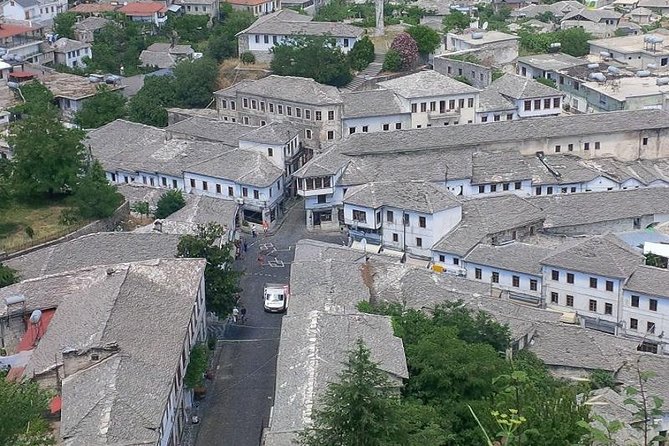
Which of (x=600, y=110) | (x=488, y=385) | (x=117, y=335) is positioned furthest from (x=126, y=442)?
(x=600, y=110)

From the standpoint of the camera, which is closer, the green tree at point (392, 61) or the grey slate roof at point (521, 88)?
the grey slate roof at point (521, 88)

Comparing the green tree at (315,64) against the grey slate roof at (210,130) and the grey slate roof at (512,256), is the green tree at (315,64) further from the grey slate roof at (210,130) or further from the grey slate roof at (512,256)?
the grey slate roof at (512,256)

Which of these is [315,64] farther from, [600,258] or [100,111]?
[600,258]

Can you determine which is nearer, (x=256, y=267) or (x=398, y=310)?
(x=398, y=310)

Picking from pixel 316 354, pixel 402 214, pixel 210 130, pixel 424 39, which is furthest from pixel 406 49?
pixel 316 354

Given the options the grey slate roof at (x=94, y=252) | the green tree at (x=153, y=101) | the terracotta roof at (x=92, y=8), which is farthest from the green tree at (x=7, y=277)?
the terracotta roof at (x=92, y=8)

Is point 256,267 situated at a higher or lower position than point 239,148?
lower

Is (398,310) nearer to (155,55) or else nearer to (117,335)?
(117,335)
